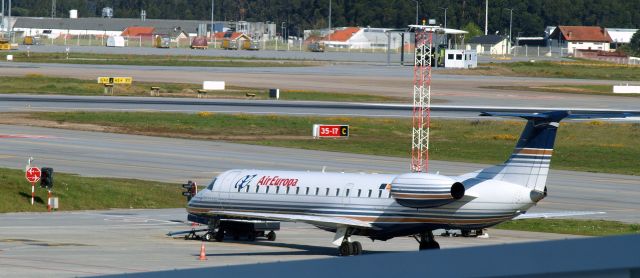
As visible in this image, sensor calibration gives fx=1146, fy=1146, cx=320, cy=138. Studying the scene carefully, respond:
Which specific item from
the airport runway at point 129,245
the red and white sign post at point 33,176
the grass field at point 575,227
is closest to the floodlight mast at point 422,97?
the grass field at point 575,227

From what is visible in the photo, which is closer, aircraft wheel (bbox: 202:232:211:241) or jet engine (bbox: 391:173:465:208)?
jet engine (bbox: 391:173:465:208)

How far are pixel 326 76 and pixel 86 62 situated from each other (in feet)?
149

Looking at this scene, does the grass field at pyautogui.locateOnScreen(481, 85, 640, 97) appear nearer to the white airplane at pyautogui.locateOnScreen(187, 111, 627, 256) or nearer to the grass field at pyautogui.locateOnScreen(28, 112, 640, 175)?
the grass field at pyautogui.locateOnScreen(28, 112, 640, 175)

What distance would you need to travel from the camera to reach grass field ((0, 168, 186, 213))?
191 ft

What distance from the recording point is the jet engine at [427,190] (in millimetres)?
37094

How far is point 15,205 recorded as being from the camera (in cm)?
5744

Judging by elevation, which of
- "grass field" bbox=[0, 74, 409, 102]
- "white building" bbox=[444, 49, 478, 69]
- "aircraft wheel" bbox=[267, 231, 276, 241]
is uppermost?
"white building" bbox=[444, 49, 478, 69]

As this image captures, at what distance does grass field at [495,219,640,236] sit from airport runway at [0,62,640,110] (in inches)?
2687

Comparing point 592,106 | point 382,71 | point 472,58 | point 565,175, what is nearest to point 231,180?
point 565,175

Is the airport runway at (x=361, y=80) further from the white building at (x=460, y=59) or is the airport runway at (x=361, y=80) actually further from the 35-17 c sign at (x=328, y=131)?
the 35-17 c sign at (x=328, y=131)

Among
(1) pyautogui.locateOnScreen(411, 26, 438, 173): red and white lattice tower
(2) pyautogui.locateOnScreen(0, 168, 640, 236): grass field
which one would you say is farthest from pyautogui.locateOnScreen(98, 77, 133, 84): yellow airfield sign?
(2) pyautogui.locateOnScreen(0, 168, 640, 236): grass field

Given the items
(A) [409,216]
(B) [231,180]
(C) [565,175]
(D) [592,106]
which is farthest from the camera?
(D) [592,106]

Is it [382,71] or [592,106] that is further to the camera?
[382,71]

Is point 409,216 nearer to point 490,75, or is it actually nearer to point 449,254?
point 449,254
